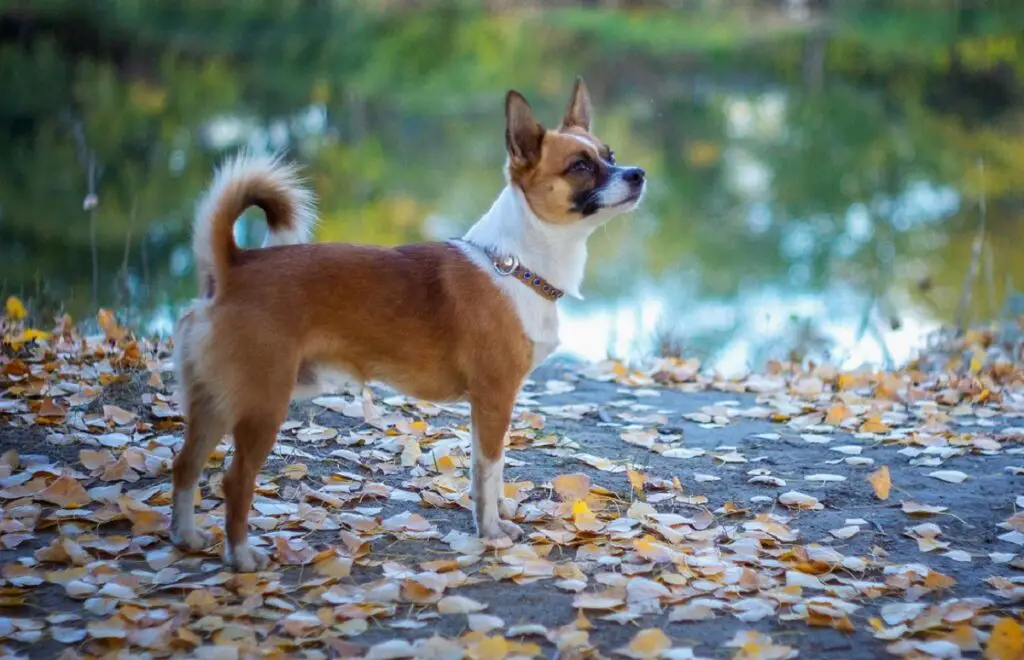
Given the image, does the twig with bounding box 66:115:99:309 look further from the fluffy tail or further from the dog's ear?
the dog's ear

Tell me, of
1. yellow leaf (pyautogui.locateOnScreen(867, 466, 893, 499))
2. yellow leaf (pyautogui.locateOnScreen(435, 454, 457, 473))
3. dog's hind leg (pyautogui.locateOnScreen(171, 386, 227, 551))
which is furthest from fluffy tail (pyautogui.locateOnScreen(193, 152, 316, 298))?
yellow leaf (pyautogui.locateOnScreen(867, 466, 893, 499))

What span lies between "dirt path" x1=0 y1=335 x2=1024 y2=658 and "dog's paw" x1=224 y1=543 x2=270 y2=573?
0.17 feet

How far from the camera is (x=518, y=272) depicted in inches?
153

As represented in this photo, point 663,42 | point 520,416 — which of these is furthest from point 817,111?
point 520,416

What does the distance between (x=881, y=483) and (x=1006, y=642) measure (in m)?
1.35

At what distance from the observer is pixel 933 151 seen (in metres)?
14.7

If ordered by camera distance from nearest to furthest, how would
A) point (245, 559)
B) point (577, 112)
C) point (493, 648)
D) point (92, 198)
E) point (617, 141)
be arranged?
point (493, 648)
point (245, 559)
point (577, 112)
point (92, 198)
point (617, 141)

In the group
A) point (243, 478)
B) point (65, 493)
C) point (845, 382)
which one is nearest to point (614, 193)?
point (243, 478)

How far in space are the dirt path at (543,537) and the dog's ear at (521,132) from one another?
128cm

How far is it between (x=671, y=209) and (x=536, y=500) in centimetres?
906

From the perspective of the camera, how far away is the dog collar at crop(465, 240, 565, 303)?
388cm

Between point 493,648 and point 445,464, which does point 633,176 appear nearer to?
point 445,464

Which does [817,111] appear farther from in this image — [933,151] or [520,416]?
[520,416]

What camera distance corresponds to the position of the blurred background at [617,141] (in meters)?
9.34
